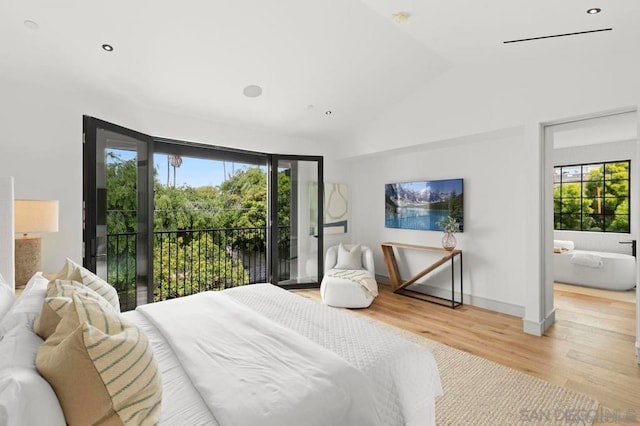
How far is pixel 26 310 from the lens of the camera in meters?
1.35

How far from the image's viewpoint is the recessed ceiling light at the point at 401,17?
2.59m

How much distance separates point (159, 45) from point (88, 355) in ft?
8.55

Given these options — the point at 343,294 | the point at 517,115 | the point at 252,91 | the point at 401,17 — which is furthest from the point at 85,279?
the point at 517,115

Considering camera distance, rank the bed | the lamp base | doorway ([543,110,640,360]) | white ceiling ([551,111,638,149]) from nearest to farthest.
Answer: the bed → the lamp base → white ceiling ([551,111,638,149]) → doorway ([543,110,640,360])

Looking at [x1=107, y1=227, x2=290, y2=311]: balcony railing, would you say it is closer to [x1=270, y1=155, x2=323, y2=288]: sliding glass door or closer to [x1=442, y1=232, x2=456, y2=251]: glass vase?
[x1=270, y1=155, x2=323, y2=288]: sliding glass door

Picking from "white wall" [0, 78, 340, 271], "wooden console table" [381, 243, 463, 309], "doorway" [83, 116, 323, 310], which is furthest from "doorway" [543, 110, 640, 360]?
"white wall" [0, 78, 340, 271]

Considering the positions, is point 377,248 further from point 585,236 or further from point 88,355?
point 88,355

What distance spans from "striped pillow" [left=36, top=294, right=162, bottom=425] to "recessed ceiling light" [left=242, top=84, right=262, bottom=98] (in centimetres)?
296

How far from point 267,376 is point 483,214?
349 cm

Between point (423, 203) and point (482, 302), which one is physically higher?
point (423, 203)

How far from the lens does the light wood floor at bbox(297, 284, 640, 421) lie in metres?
2.28

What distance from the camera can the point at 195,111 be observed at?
3775 millimetres

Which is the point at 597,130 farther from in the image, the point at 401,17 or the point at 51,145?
the point at 51,145

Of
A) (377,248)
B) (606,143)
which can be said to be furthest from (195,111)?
(606,143)
